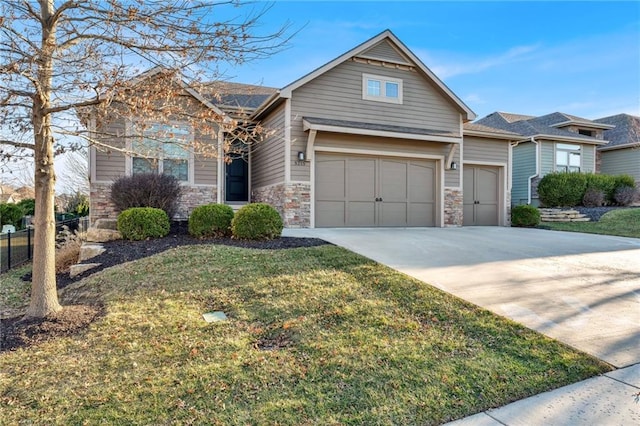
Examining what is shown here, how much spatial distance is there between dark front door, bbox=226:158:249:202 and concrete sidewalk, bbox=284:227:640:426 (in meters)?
4.61

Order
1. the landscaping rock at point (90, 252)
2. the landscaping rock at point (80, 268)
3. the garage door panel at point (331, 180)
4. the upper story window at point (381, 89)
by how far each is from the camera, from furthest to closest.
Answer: the upper story window at point (381, 89) < the garage door panel at point (331, 180) < the landscaping rock at point (90, 252) < the landscaping rock at point (80, 268)

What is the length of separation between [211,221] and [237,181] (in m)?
5.37

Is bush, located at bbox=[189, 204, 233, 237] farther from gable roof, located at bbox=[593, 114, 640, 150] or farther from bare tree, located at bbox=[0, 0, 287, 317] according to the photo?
gable roof, located at bbox=[593, 114, 640, 150]

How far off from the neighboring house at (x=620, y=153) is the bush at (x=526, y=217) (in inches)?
452

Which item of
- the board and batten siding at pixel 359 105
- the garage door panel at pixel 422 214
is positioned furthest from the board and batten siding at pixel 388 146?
the garage door panel at pixel 422 214

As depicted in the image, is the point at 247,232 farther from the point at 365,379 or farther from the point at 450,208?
the point at 450,208

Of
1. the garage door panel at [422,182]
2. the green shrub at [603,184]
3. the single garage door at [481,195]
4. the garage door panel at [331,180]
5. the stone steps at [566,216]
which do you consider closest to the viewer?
the garage door panel at [331,180]

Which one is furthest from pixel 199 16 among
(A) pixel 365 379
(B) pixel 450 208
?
(B) pixel 450 208

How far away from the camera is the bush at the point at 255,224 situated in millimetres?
8336

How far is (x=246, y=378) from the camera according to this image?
318 cm

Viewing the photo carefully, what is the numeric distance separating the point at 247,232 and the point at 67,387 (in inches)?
212

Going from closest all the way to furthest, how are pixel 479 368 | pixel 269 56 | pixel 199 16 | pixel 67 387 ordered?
1. pixel 67 387
2. pixel 479 368
3. pixel 199 16
4. pixel 269 56

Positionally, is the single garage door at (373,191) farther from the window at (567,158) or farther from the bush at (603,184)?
the window at (567,158)

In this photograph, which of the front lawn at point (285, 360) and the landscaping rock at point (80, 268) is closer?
the front lawn at point (285, 360)
